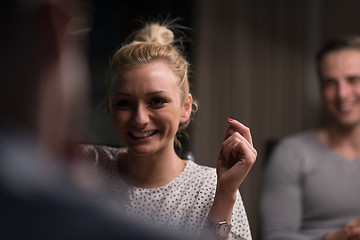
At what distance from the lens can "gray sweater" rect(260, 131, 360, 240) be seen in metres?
0.93

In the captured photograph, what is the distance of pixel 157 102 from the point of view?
41 centimetres

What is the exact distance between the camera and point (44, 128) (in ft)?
0.71

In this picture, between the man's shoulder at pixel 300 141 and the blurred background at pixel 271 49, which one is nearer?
the man's shoulder at pixel 300 141

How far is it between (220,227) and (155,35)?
204mm

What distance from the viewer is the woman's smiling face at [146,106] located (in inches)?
15.9

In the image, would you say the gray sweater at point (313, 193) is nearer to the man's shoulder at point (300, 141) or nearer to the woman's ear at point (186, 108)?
the man's shoulder at point (300, 141)

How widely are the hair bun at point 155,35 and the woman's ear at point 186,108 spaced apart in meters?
0.06

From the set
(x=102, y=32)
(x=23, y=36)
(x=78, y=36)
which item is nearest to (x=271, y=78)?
(x=102, y=32)

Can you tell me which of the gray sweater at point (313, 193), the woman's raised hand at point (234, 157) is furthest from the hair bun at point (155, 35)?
the gray sweater at point (313, 193)

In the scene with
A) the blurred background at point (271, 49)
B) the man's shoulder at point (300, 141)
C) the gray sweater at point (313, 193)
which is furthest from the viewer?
the blurred background at point (271, 49)

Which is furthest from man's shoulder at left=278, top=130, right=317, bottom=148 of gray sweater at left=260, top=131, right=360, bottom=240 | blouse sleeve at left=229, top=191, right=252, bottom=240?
blouse sleeve at left=229, top=191, right=252, bottom=240

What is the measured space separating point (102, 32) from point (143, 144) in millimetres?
163

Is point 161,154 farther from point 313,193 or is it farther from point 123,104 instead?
point 313,193

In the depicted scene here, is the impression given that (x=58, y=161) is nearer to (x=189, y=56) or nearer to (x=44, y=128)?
(x=44, y=128)
